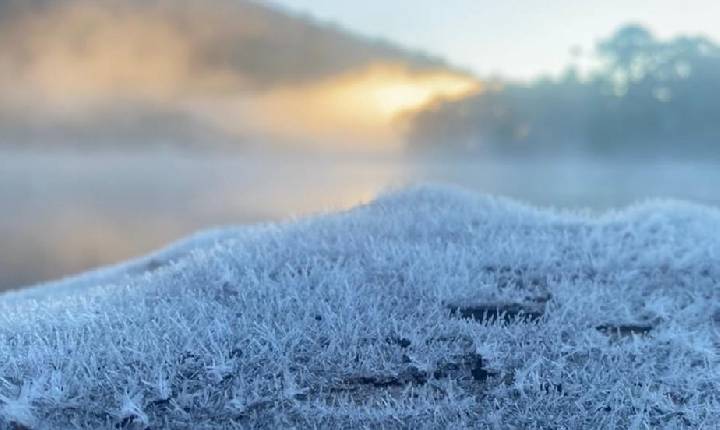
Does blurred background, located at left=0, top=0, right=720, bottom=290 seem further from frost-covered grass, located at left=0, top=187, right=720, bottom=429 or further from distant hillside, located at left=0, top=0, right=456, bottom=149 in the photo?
frost-covered grass, located at left=0, top=187, right=720, bottom=429

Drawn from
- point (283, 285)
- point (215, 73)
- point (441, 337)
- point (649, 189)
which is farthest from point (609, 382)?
point (215, 73)

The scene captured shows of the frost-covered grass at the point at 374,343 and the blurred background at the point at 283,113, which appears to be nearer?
the frost-covered grass at the point at 374,343

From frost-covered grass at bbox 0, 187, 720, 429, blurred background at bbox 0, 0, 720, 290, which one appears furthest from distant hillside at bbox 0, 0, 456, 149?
frost-covered grass at bbox 0, 187, 720, 429

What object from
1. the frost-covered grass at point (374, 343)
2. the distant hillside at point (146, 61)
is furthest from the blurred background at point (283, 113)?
the frost-covered grass at point (374, 343)

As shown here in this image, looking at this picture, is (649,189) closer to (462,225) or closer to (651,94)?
(651,94)

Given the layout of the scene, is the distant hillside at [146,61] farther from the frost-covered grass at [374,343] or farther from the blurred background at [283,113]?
the frost-covered grass at [374,343]

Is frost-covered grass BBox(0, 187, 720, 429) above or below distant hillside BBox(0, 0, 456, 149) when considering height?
below
